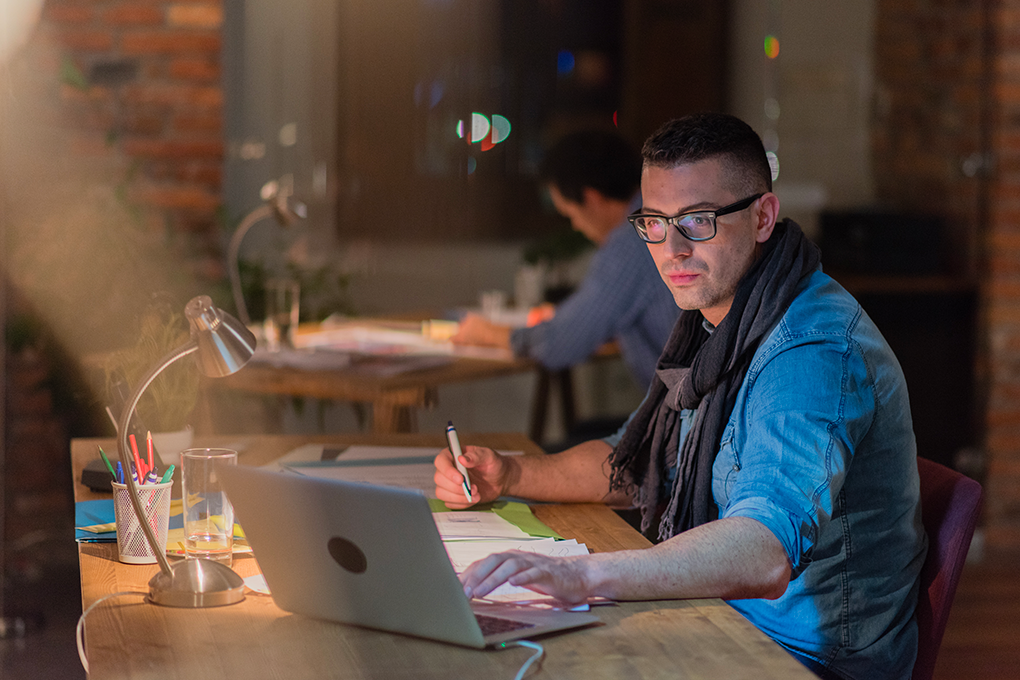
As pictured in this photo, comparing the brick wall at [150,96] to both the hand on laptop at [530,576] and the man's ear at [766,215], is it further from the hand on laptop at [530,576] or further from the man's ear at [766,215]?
the hand on laptop at [530,576]

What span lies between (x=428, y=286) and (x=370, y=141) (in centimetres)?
60

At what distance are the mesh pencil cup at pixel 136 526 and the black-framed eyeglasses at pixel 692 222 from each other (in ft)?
2.32

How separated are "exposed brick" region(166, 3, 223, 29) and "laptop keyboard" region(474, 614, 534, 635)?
3.14 m

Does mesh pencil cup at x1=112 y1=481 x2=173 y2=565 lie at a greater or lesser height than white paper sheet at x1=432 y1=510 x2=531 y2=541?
greater

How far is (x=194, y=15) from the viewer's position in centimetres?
382

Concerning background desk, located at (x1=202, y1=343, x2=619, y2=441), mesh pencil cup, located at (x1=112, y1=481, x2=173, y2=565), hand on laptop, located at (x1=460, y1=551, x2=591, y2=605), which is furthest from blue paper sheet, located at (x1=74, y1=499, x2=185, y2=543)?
background desk, located at (x1=202, y1=343, x2=619, y2=441)

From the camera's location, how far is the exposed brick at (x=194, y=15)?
150 inches

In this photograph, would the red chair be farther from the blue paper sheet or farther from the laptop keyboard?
the blue paper sheet

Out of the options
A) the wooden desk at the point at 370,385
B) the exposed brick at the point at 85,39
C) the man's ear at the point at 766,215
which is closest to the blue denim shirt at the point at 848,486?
the man's ear at the point at 766,215

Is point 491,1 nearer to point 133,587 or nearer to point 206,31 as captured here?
point 206,31

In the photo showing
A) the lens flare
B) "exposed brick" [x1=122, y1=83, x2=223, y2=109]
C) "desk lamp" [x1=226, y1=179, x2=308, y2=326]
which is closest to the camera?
"desk lamp" [x1=226, y1=179, x2=308, y2=326]

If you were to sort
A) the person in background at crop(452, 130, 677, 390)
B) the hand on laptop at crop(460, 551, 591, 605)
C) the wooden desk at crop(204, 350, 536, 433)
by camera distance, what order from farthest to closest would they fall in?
the person in background at crop(452, 130, 677, 390)
the wooden desk at crop(204, 350, 536, 433)
the hand on laptop at crop(460, 551, 591, 605)

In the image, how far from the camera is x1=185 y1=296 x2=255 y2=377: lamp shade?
127cm

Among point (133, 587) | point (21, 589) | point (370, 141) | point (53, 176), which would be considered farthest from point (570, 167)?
point (133, 587)
